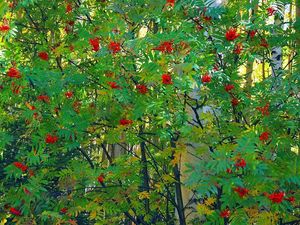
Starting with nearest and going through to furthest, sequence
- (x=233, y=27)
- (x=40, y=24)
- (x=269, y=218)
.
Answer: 1. (x=269, y=218)
2. (x=233, y=27)
3. (x=40, y=24)

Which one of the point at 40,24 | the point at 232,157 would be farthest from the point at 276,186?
the point at 40,24

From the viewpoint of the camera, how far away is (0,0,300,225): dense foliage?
3455 millimetres

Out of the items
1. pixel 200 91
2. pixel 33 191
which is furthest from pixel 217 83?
pixel 33 191

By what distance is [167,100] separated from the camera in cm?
379

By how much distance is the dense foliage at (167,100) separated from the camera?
3.46m

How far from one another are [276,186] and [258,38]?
1386 mm

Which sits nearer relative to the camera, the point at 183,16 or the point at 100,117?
the point at 183,16

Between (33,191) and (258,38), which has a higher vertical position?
(258,38)

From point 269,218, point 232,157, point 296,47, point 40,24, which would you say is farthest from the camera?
point 40,24

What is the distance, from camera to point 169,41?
3512 mm

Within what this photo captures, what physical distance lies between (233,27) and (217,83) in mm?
502

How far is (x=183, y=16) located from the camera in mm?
4117

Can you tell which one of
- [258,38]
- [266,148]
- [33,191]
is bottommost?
[266,148]

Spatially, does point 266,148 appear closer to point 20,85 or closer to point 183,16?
point 183,16
